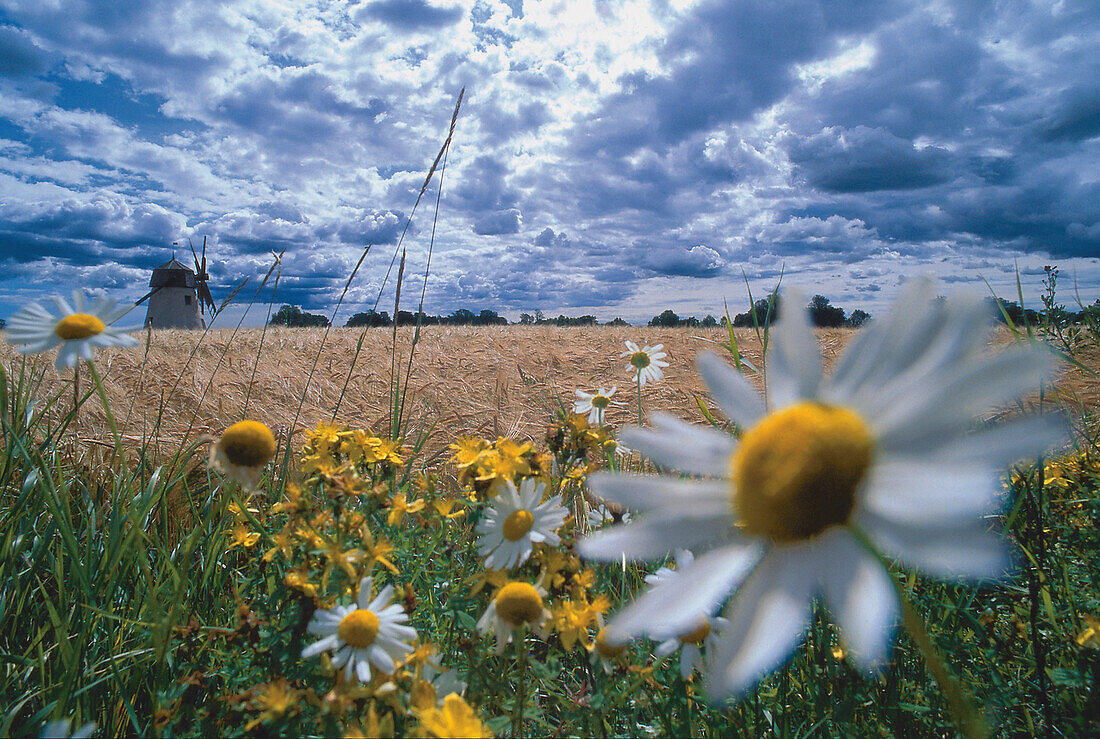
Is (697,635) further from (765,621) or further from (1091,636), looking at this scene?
(1091,636)

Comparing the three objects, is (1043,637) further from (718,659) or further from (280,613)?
(280,613)

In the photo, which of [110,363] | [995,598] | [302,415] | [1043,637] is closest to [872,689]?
[1043,637]

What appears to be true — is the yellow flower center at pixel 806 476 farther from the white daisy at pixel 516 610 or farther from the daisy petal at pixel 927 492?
the white daisy at pixel 516 610

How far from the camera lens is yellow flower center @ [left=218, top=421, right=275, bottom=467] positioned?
0.91m

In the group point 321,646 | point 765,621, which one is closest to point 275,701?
point 321,646

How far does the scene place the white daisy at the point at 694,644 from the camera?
85 centimetres

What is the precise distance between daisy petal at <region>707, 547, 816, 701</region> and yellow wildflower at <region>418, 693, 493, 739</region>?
295 millimetres

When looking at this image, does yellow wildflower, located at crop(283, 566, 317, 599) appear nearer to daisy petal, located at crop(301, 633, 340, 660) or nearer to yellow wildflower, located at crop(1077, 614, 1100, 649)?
daisy petal, located at crop(301, 633, 340, 660)

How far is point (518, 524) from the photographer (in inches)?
34.9

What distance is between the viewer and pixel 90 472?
8.21 feet

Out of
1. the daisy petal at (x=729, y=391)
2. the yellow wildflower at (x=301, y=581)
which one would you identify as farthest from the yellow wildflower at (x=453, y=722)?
the daisy petal at (x=729, y=391)

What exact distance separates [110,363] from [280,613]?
181 inches

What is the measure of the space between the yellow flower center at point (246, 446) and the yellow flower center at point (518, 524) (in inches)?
16.8

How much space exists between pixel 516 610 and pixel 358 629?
21 centimetres
